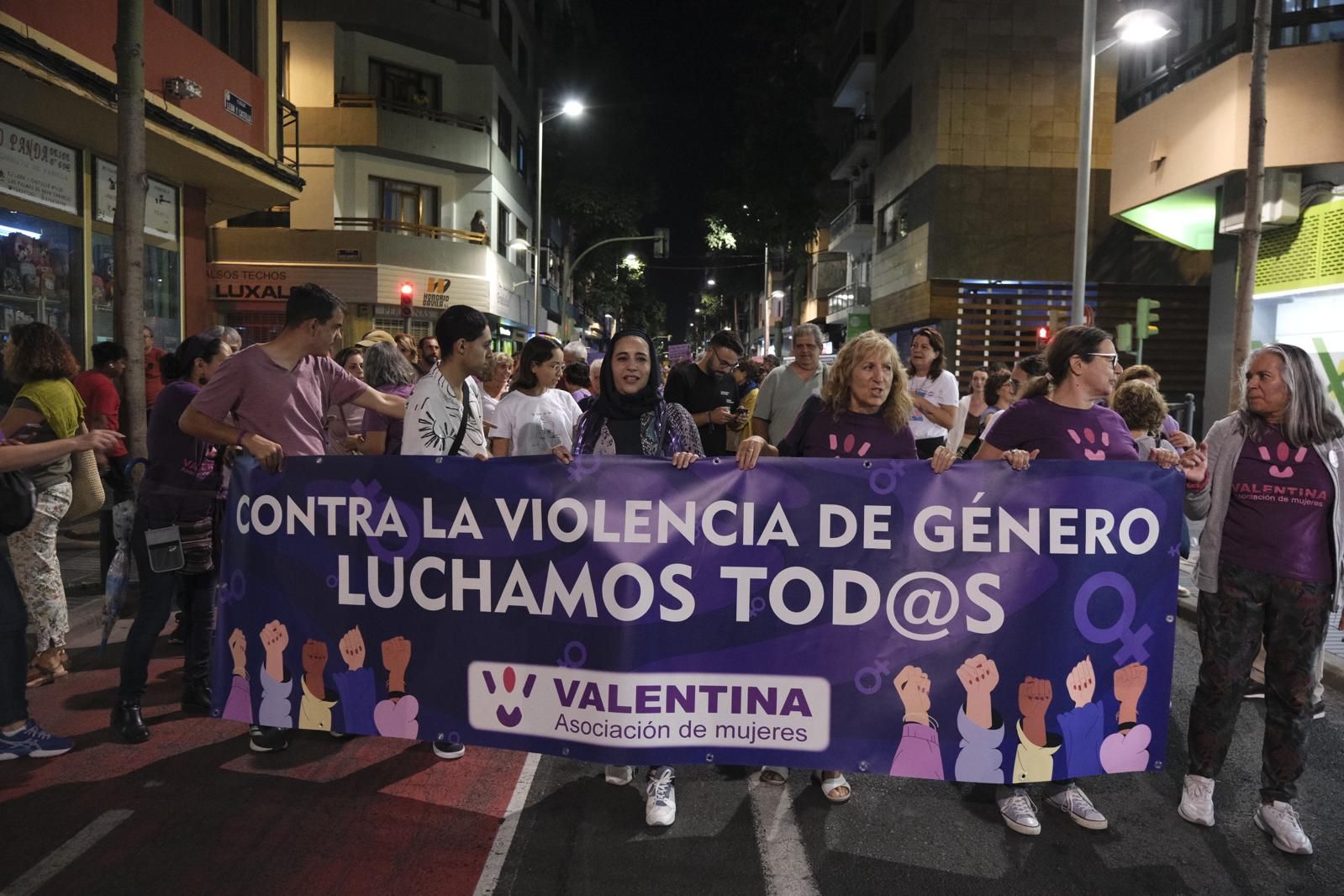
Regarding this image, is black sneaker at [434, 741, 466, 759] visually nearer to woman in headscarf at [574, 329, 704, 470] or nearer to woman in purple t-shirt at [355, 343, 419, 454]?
woman in headscarf at [574, 329, 704, 470]

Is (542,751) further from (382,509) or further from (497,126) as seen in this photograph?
(497,126)

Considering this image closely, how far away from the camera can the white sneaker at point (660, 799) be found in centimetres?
400

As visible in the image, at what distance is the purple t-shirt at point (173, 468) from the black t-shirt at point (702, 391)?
4167 mm

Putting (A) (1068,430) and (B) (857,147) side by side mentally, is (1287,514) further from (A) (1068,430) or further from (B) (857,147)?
(B) (857,147)

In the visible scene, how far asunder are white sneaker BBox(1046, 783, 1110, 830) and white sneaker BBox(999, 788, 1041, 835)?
111 mm

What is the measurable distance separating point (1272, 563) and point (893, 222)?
33.7 meters

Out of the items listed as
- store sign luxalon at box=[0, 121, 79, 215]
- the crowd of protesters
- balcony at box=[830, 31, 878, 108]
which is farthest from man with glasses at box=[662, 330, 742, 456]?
balcony at box=[830, 31, 878, 108]

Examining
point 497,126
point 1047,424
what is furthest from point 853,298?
point 1047,424

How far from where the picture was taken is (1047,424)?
4219 millimetres

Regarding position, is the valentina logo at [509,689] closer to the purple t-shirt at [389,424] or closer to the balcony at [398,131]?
the purple t-shirt at [389,424]

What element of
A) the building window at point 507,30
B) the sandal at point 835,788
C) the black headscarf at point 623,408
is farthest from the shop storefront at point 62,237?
the building window at point 507,30

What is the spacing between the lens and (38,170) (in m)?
11.3

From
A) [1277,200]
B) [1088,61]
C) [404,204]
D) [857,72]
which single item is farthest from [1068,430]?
[857,72]

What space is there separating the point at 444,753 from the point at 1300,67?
1581 centimetres
